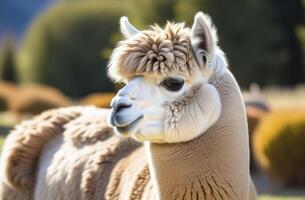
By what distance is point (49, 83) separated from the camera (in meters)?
53.5

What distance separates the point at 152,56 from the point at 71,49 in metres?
49.9

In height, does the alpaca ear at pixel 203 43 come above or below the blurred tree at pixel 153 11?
below

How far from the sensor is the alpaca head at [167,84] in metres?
4.90

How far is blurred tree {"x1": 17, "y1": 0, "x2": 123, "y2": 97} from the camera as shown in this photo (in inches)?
2064

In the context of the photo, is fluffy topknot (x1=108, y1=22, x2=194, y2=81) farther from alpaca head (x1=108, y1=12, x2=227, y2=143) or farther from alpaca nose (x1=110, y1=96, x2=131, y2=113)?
alpaca nose (x1=110, y1=96, x2=131, y2=113)

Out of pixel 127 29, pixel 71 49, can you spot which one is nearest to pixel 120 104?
pixel 127 29

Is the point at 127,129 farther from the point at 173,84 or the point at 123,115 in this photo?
the point at 173,84

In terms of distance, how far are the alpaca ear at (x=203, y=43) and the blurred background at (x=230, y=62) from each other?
8141mm

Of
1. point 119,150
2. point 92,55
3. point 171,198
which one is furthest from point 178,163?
point 92,55

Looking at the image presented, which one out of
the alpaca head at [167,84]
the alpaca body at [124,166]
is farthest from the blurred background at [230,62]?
the alpaca head at [167,84]

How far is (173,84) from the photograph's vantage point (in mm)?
4969

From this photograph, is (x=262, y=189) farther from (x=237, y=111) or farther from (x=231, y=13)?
(x=231, y=13)

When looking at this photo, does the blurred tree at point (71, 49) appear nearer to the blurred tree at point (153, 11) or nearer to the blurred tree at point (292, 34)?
the blurred tree at point (153, 11)

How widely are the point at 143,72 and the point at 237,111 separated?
570 mm
